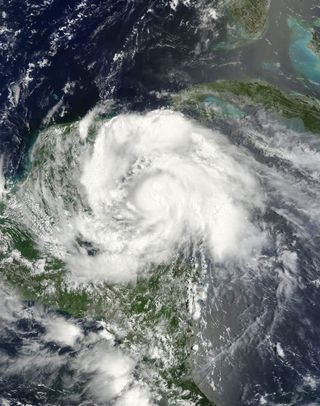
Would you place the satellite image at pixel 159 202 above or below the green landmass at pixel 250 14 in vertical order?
below

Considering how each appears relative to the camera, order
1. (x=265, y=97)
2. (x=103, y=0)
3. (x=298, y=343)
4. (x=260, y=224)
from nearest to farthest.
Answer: (x=298, y=343) → (x=260, y=224) → (x=265, y=97) → (x=103, y=0)

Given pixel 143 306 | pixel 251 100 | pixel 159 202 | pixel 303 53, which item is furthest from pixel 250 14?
pixel 143 306

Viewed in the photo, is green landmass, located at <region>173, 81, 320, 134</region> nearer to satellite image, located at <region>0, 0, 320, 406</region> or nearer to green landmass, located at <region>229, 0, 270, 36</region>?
satellite image, located at <region>0, 0, 320, 406</region>

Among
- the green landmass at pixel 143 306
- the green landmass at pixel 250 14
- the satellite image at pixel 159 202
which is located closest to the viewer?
the satellite image at pixel 159 202

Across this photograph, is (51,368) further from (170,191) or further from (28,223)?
(170,191)

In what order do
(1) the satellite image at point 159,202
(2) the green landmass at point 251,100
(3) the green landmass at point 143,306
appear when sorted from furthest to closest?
(2) the green landmass at point 251,100, (3) the green landmass at point 143,306, (1) the satellite image at point 159,202

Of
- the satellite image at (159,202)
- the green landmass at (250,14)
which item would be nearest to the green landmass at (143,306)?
the satellite image at (159,202)

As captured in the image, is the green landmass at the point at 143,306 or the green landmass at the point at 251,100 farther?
the green landmass at the point at 251,100

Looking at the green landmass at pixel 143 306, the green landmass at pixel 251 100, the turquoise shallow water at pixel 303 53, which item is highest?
the turquoise shallow water at pixel 303 53

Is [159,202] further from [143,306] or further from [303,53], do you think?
[303,53]

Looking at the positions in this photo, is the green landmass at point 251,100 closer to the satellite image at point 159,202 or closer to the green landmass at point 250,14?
the satellite image at point 159,202

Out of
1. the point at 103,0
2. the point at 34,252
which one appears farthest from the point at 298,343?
the point at 103,0
